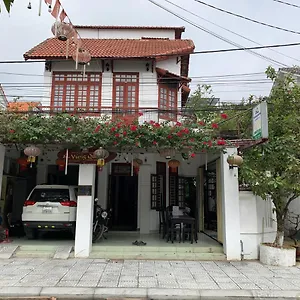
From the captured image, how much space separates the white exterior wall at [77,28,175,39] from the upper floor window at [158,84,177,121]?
3907mm

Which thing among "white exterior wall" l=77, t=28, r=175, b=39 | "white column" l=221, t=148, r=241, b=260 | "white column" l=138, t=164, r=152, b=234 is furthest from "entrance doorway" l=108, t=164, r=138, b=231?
"white exterior wall" l=77, t=28, r=175, b=39

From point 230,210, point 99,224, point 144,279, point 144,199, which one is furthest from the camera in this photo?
point 144,199

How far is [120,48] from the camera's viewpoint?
43.2 ft

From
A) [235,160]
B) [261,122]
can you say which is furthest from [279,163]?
[261,122]

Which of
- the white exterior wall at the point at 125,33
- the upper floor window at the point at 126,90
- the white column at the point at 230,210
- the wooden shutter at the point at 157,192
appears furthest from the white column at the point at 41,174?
the white exterior wall at the point at 125,33

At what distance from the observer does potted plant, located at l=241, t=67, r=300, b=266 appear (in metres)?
7.46

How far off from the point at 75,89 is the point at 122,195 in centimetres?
477

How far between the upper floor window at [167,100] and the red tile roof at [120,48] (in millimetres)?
1485

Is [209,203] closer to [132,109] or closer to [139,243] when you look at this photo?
[139,243]

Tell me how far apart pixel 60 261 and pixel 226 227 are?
4.46m

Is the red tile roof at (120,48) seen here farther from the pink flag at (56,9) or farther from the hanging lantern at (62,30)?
the pink flag at (56,9)

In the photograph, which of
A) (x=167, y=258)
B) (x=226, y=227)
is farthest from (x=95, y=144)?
(x=226, y=227)

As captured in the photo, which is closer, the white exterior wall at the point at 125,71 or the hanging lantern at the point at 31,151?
the hanging lantern at the point at 31,151

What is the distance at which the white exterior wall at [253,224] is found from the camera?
810cm
